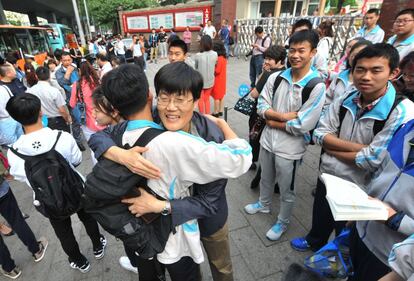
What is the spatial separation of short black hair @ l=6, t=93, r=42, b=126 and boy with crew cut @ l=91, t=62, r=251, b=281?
114cm

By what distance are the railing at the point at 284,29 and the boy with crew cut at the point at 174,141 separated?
891 cm

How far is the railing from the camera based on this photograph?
354 inches

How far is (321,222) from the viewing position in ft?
7.60

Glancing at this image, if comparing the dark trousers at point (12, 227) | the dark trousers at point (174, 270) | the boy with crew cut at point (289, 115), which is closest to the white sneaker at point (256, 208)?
the boy with crew cut at point (289, 115)

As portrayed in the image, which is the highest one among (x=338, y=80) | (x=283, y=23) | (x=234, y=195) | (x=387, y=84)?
(x=283, y=23)

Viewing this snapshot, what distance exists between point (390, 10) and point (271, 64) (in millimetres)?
5459

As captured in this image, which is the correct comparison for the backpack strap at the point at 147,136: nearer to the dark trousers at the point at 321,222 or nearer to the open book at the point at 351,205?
the open book at the point at 351,205

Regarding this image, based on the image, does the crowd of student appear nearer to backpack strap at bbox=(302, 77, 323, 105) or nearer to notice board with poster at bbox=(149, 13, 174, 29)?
backpack strap at bbox=(302, 77, 323, 105)

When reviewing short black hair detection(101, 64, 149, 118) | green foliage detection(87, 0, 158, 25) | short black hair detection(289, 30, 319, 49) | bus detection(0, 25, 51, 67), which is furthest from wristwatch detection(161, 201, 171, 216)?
green foliage detection(87, 0, 158, 25)

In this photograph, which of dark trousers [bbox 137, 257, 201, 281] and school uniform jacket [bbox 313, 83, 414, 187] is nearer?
dark trousers [bbox 137, 257, 201, 281]

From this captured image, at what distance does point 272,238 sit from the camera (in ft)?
8.55

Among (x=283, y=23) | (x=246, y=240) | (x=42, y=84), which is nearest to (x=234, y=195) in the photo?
(x=246, y=240)

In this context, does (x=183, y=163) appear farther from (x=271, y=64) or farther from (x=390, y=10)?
(x=390, y=10)

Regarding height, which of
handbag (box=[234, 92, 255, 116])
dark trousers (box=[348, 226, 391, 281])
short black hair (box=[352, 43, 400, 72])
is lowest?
dark trousers (box=[348, 226, 391, 281])
